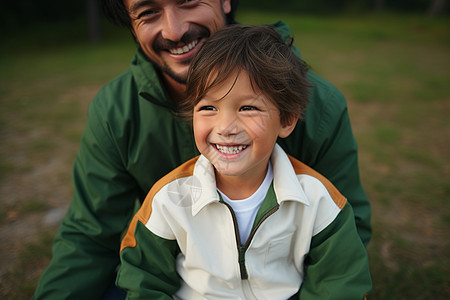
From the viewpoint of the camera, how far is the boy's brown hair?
4.18 feet

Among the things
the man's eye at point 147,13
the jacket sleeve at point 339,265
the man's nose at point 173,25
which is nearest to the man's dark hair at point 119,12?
the man's eye at point 147,13

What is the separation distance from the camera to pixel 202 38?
172cm

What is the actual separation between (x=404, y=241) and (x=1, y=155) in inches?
172

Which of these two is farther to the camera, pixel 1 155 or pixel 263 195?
pixel 1 155

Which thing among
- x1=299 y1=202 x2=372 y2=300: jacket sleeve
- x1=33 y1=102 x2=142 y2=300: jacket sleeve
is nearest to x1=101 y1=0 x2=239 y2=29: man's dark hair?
x1=33 y1=102 x2=142 y2=300: jacket sleeve

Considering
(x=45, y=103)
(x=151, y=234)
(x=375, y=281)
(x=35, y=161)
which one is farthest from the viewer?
(x=45, y=103)

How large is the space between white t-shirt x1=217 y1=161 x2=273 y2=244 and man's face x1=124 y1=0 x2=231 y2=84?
2.17 feet

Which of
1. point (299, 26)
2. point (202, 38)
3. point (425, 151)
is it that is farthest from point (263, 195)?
point (299, 26)

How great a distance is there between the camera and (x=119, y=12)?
1.82 metres

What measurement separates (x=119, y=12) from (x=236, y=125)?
3.31 feet

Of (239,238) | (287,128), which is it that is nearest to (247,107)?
(287,128)

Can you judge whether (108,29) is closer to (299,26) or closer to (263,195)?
(299,26)

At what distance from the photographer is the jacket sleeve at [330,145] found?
1.74 meters

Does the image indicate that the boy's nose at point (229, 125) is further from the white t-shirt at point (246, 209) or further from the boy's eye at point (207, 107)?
the white t-shirt at point (246, 209)
